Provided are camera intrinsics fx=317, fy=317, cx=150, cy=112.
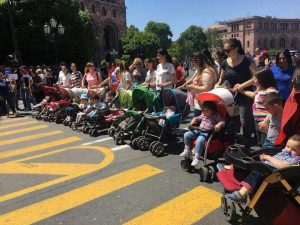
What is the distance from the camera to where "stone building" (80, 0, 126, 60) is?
63500mm

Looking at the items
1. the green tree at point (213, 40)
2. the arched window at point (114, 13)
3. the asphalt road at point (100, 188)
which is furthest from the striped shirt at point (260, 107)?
the green tree at point (213, 40)

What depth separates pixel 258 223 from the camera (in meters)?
3.75

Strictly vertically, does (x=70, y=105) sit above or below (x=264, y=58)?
below

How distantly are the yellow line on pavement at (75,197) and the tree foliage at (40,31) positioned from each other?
28.5m

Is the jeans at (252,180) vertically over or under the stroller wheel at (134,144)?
over

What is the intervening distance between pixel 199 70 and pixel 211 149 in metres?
1.92

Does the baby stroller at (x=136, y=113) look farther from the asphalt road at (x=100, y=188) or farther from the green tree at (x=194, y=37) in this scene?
the green tree at (x=194, y=37)

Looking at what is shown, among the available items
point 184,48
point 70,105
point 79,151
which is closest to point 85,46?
point 70,105

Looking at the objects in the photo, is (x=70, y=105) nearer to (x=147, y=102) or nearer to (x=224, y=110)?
(x=147, y=102)

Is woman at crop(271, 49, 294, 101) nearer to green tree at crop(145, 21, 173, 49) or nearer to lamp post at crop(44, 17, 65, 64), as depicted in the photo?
lamp post at crop(44, 17, 65, 64)

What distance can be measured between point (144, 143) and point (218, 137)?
6.94ft

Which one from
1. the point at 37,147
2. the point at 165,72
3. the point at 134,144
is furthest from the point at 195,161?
the point at 37,147

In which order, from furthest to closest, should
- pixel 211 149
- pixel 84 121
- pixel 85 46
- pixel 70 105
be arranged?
pixel 85 46 → pixel 70 105 → pixel 84 121 → pixel 211 149

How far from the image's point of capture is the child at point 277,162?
3299 millimetres
